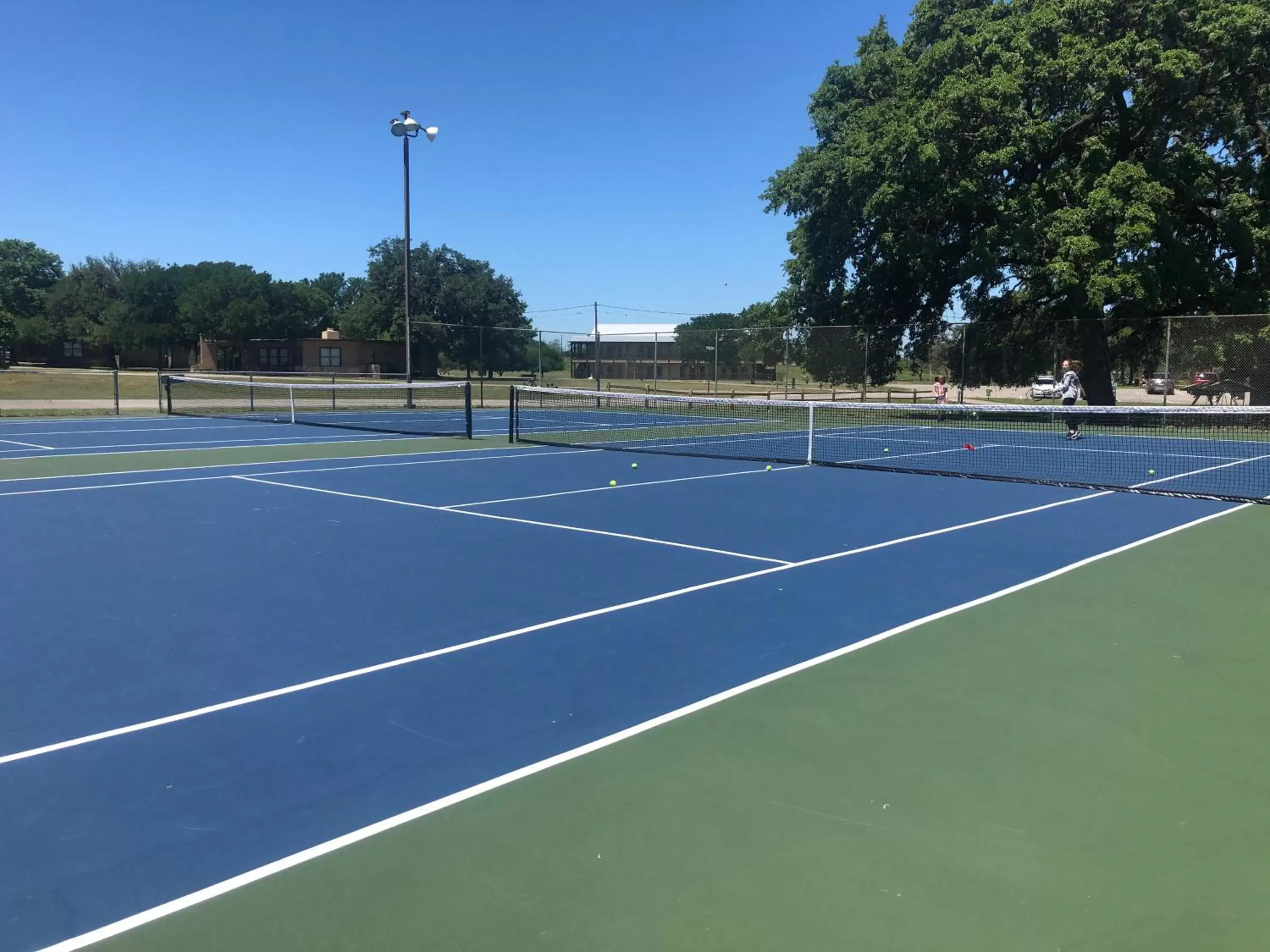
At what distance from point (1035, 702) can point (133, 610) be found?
5647 millimetres

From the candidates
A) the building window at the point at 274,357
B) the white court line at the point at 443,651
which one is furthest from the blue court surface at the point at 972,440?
the building window at the point at 274,357

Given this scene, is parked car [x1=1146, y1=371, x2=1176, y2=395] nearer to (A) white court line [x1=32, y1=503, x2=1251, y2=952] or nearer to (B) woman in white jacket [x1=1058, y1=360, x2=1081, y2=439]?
(B) woman in white jacket [x1=1058, y1=360, x2=1081, y2=439]

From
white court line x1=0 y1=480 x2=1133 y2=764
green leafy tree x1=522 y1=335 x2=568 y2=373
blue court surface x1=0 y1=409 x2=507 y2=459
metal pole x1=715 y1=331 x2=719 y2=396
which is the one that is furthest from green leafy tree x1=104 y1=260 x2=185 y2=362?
white court line x1=0 y1=480 x2=1133 y2=764

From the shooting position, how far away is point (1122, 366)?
31.2 meters

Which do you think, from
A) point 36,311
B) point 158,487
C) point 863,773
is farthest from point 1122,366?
point 36,311

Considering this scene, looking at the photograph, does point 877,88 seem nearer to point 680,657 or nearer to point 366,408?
point 366,408

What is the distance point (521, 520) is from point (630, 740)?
6.12 meters

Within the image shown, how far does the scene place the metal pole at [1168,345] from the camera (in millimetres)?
25031

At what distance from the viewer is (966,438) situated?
77.8 feet

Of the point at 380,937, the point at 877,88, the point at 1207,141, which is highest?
the point at 877,88

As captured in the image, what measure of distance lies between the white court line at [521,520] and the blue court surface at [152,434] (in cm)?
608

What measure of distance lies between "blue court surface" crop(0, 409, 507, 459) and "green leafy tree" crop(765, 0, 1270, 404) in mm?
13951

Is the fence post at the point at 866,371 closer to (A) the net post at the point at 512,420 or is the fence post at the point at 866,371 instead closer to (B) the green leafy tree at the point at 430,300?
(A) the net post at the point at 512,420

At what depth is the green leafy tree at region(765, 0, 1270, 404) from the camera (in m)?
25.7
